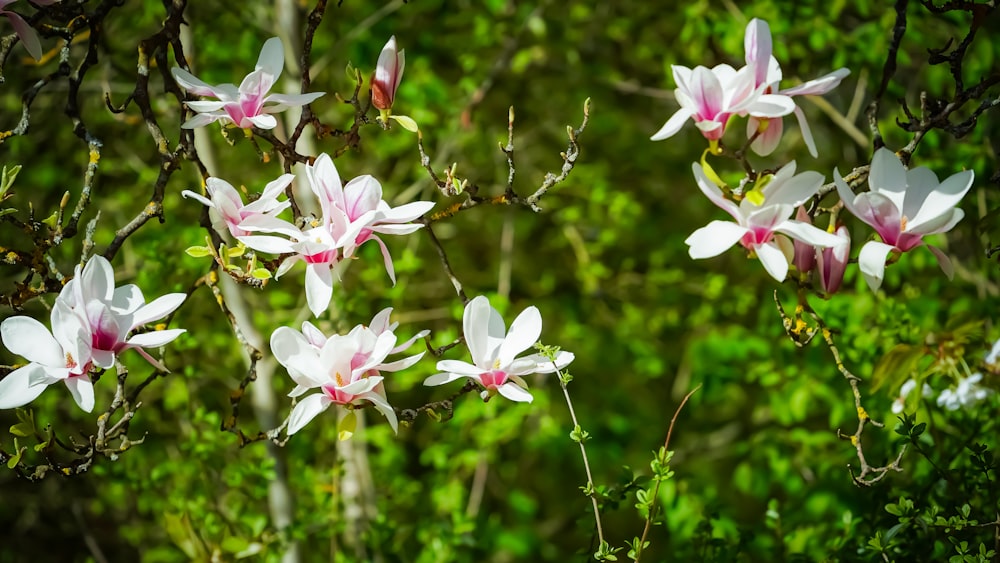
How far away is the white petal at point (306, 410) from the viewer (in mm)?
1004

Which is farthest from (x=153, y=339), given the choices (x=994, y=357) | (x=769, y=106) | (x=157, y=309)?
(x=994, y=357)

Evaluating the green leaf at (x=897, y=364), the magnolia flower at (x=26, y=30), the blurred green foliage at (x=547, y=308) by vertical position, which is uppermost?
the magnolia flower at (x=26, y=30)

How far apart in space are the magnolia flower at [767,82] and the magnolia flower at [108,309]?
72cm

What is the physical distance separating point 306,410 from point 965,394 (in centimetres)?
100

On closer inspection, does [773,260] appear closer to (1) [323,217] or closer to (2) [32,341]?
(1) [323,217]

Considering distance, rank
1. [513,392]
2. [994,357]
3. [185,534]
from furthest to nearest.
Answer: [185,534] → [994,357] → [513,392]

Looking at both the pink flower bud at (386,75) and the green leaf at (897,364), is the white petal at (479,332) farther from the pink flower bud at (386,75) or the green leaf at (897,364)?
the green leaf at (897,364)

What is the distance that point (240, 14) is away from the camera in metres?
2.23

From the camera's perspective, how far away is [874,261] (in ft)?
3.18

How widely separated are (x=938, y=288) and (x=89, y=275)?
1837 millimetres

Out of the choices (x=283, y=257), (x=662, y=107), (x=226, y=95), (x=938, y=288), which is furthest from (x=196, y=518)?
(x=662, y=107)

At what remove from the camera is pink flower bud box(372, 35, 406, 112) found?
3.67 feet

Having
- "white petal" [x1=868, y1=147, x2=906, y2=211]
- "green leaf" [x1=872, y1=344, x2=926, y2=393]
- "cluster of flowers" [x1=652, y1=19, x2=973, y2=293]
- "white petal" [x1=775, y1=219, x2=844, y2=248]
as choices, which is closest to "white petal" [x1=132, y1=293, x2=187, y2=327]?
"cluster of flowers" [x1=652, y1=19, x2=973, y2=293]

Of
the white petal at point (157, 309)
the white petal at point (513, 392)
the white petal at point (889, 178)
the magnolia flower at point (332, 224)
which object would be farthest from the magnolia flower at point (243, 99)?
the white petal at point (889, 178)
